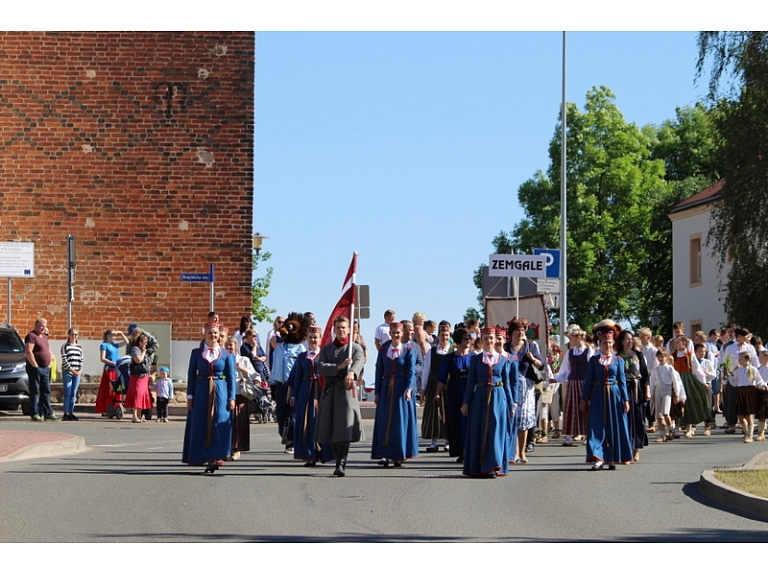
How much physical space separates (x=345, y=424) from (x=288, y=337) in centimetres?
287

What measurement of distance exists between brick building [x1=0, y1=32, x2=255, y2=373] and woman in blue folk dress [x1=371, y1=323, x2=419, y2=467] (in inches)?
605

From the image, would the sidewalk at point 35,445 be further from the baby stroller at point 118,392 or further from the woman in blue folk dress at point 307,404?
the baby stroller at point 118,392

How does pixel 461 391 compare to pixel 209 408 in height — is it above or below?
above

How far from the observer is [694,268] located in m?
58.2

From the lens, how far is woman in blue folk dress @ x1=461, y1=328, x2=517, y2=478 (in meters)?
15.9

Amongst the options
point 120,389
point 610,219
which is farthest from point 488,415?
point 610,219

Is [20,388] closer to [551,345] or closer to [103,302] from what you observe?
[103,302]

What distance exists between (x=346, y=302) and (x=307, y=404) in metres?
1.36

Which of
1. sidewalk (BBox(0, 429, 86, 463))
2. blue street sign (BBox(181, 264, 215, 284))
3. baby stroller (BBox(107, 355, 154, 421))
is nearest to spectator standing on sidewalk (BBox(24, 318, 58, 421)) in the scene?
baby stroller (BBox(107, 355, 154, 421))

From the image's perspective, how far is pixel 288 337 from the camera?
18922mm

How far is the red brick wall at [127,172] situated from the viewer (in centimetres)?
3253

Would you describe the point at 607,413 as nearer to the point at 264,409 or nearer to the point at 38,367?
the point at 264,409

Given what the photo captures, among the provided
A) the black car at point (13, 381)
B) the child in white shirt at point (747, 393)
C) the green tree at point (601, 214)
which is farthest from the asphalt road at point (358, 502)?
the green tree at point (601, 214)

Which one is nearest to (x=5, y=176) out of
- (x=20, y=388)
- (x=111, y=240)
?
(x=111, y=240)
